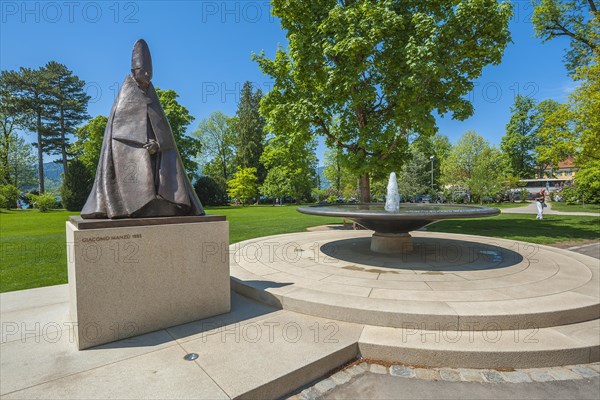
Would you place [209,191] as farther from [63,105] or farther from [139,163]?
[139,163]

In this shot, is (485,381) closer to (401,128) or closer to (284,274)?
(284,274)

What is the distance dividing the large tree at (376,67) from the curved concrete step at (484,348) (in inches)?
380

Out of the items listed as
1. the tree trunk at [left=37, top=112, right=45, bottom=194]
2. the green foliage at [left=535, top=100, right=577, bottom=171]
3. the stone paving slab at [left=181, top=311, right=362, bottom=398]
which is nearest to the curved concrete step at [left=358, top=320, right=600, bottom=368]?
the stone paving slab at [left=181, top=311, right=362, bottom=398]

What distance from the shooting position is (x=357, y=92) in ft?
43.0

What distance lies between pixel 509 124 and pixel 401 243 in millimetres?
67133

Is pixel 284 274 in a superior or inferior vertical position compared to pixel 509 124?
inferior

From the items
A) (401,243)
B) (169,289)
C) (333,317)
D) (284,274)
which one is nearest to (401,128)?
(401,243)

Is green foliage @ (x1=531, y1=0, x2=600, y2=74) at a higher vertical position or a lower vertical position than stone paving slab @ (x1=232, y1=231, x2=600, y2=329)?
higher

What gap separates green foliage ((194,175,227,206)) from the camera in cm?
4800

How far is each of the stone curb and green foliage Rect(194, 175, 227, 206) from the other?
153 feet

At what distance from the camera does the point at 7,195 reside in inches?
1379

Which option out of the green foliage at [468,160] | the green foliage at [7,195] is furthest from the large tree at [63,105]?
the green foliage at [468,160]

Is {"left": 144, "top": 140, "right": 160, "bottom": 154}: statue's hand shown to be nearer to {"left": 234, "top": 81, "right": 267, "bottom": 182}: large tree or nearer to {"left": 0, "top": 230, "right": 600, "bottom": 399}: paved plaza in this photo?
{"left": 0, "top": 230, "right": 600, "bottom": 399}: paved plaza

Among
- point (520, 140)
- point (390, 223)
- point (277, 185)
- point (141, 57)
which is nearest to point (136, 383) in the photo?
point (141, 57)
